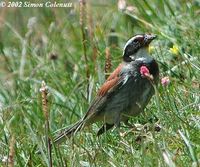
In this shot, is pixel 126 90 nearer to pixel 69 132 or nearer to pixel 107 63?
pixel 107 63

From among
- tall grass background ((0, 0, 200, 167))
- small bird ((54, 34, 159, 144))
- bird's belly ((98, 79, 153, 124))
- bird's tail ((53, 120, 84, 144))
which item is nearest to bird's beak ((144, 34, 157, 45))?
small bird ((54, 34, 159, 144))

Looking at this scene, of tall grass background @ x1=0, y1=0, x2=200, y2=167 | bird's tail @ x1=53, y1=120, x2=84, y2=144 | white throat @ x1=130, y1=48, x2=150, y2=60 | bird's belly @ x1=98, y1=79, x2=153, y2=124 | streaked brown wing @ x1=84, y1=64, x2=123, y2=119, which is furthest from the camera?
white throat @ x1=130, y1=48, x2=150, y2=60

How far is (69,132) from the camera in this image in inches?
260

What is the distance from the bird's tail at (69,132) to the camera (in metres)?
6.43

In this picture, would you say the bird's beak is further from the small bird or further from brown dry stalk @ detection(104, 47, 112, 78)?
brown dry stalk @ detection(104, 47, 112, 78)

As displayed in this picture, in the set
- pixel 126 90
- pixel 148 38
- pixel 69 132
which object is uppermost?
pixel 148 38

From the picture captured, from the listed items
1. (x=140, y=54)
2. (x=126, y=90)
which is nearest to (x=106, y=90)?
(x=126, y=90)

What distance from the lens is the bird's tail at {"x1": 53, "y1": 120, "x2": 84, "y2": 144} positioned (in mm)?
6432

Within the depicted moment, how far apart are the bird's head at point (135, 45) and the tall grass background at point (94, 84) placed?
0.20 meters

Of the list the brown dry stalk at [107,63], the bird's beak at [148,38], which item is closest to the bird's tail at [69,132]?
the brown dry stalk at [107,63]

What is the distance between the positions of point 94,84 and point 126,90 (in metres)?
0.54

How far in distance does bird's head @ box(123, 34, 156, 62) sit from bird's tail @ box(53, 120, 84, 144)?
71cm

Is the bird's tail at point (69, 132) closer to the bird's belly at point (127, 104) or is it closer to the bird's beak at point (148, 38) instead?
the bird's belly at point (127, 104)

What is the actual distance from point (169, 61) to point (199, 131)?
1.91 metres
